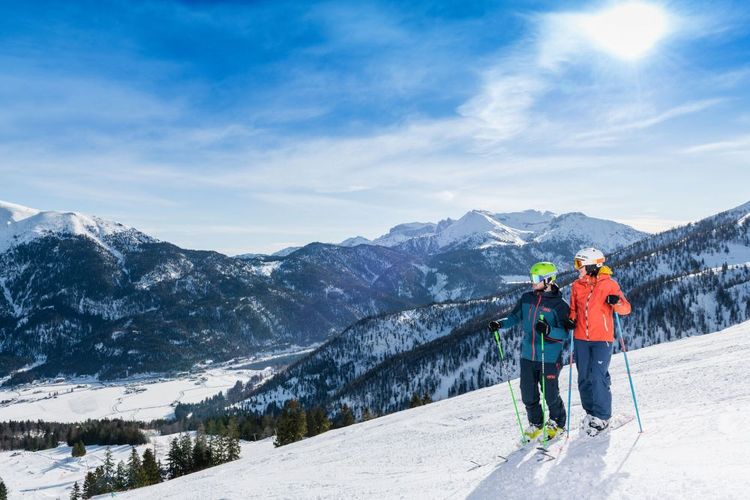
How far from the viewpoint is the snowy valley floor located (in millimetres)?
6477

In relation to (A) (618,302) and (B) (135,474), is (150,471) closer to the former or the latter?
(B) (135,474)

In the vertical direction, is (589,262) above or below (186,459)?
above

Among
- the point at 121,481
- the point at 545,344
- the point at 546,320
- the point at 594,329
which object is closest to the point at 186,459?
the point at 121,481

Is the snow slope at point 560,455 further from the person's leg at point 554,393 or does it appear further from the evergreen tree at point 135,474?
the evergreen tree at point 135,474

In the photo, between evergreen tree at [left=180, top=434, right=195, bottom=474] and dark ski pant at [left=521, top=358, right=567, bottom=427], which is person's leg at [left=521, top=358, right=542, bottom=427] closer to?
dark ski pant at [left=521, top=358, right=567, bottom=427]

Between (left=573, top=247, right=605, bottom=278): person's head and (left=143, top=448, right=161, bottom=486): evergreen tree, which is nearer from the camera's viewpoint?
(left=573, top=247, right=605, bottom=278): person's head

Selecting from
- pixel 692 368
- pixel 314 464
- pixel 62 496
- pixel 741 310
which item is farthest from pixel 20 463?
pixel 741 310

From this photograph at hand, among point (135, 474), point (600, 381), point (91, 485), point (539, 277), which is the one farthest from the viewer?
point (91, 485)

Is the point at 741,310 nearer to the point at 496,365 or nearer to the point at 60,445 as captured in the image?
the point at 496,365

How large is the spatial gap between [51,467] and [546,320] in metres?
154

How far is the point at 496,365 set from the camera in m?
167

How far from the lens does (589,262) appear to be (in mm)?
9117

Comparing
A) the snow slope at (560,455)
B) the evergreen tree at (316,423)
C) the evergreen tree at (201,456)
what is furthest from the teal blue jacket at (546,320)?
the evergreen tree at (316,423)

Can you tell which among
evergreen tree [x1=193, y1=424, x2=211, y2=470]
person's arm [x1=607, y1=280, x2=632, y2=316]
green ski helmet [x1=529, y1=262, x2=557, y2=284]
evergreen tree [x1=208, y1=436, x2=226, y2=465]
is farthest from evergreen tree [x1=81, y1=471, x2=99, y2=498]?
person's arm [x1=607, y1=280, x2=632, y2=316]
